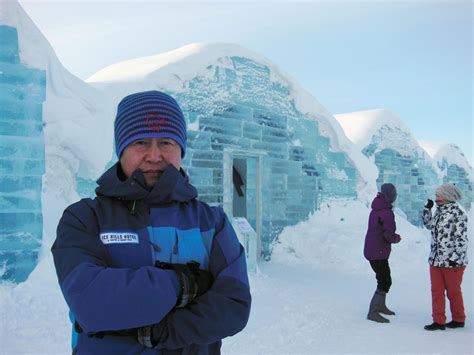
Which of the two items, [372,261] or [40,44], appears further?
[40,44]

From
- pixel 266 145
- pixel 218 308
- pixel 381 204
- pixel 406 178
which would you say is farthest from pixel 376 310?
pixel 406 178

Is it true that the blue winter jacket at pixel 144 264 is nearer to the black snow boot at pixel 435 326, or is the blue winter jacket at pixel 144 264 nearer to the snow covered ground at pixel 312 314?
the snow covered ground at pixel 312 314

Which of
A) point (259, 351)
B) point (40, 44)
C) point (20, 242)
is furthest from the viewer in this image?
point (40, 44)

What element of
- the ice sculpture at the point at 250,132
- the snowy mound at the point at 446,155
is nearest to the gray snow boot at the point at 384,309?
the ice sculpture at the point at 250,132

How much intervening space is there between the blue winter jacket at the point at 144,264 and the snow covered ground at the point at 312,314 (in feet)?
8.25

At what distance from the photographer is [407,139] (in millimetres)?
15461

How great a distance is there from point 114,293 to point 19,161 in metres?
4.27

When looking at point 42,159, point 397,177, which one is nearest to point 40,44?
point 42,159

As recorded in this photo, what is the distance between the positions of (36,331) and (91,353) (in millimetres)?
2964

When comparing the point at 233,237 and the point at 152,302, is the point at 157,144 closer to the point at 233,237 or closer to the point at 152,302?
the point at 233,237

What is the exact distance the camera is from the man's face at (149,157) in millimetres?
1557

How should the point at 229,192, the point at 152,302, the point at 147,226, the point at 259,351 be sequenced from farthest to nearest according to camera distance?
the point at 229,192 < the point at 259,351 < the point at 147,226 < the point at 152,302

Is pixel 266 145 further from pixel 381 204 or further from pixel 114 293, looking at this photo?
pixel 114 293

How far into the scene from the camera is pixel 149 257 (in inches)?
55.9
